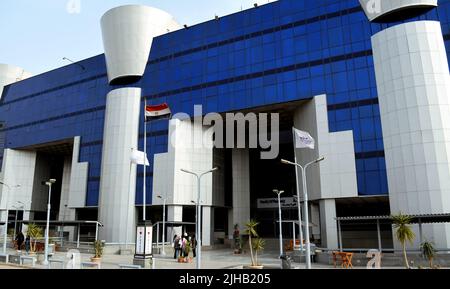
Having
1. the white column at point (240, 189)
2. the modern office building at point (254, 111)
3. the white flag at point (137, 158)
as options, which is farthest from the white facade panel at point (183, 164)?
the white flag at point (137, 158)

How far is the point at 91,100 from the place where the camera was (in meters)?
61.4

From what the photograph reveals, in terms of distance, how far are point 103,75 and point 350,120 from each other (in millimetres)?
40334

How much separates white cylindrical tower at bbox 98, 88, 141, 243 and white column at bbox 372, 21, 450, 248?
33990 millimetres

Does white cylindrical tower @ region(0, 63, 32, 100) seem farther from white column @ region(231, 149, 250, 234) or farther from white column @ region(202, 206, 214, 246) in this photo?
white column @ region(202, 206, 214, 246)

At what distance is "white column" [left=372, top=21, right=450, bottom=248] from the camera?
111ft

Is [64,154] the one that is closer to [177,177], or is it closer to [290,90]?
[177,177]

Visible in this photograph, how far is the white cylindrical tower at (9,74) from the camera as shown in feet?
251

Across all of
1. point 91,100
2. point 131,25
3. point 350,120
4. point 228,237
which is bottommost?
point 228,237

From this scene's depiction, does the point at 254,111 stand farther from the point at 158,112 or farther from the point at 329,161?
the point at 158,112

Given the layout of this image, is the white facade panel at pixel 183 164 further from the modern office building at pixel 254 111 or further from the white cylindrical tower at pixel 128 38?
the white cylindrical tower at pixel 128 38

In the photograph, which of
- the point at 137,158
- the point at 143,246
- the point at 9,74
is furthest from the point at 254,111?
the point at 9,74

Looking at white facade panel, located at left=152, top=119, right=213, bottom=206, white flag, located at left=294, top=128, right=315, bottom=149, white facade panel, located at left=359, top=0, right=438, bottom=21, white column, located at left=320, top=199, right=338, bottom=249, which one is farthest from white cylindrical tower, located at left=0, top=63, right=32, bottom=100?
white flag, located at left=294, top=128, right=315, bottom=149
